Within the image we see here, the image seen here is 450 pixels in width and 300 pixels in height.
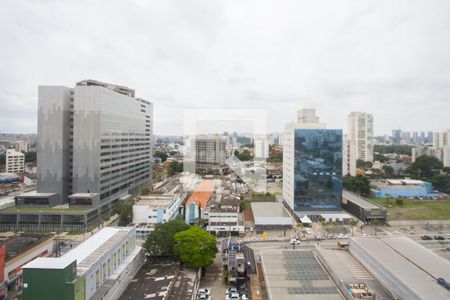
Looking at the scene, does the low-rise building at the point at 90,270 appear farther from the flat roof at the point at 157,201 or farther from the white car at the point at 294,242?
the white car at the point at 294,242

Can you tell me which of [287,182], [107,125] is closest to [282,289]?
[287,182]

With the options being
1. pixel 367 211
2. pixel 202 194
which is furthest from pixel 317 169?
pixel 202 194

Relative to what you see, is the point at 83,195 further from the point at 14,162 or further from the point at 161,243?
the point at 14,162

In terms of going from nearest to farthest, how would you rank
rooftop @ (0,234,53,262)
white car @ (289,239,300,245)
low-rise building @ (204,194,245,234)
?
rooftop @ (0,234,53,262) < white car @ (289,239,300,245) < low-rise building @ (204,194,245,234)

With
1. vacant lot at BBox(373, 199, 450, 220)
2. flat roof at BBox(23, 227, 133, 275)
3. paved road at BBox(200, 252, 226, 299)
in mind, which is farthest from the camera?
vacant lot at BBox(373, 199, 450, 220)

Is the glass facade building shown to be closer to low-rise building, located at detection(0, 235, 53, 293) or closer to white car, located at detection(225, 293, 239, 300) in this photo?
white car, located at detection(225, 293, 239, 300)

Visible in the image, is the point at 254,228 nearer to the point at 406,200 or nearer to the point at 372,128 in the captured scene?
the point at 406,200

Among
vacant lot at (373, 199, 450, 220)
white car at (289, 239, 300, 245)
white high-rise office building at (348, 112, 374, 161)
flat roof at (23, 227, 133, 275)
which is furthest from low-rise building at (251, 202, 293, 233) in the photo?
white high-rise office building at (348, 112, 374, 161)
